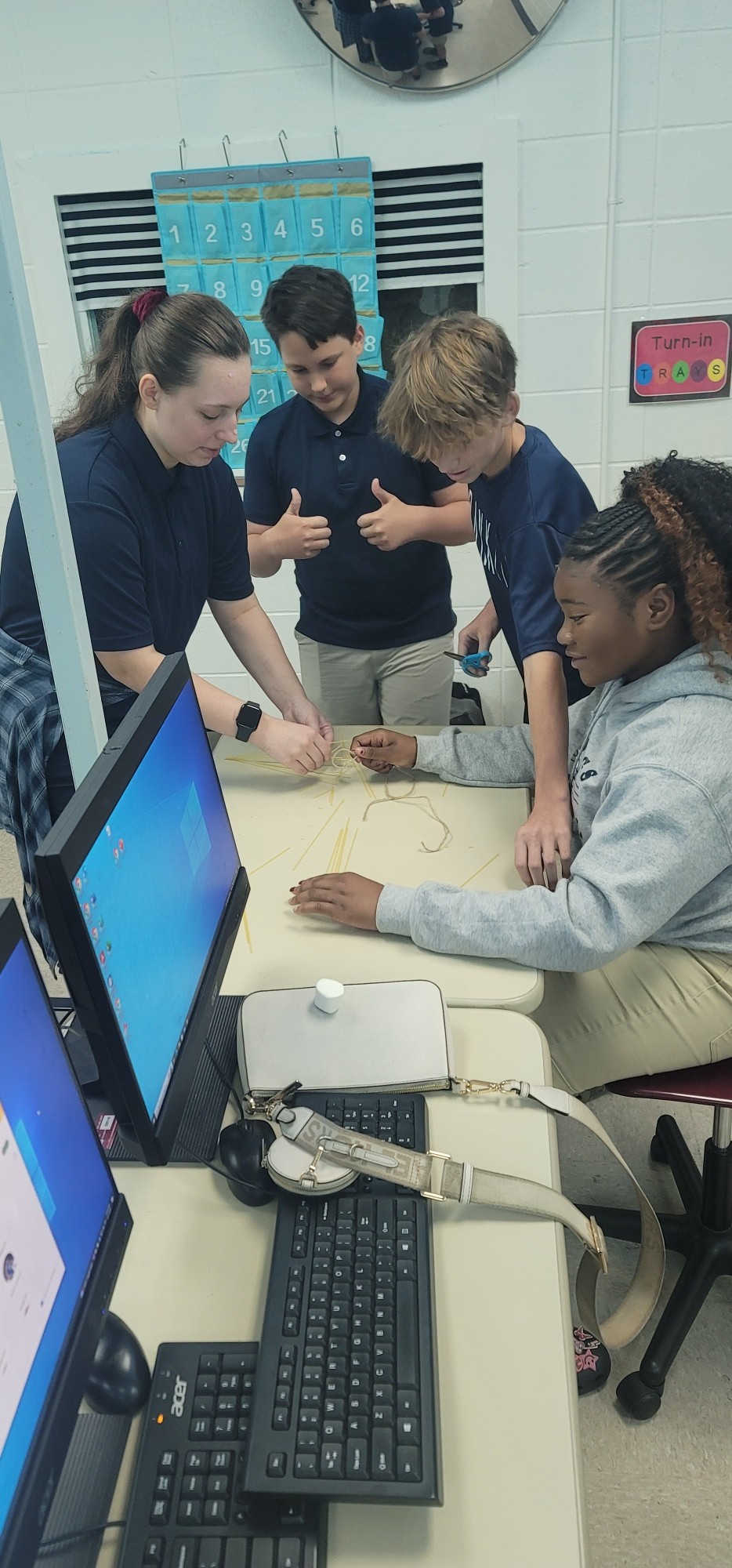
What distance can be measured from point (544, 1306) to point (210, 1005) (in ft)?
1.38

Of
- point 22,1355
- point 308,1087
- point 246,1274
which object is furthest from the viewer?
point 308,1087

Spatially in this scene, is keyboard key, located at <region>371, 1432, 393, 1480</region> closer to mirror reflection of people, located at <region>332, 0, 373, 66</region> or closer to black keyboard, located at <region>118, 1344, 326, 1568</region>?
black keyboard, located at <region>118, 1344, 326, 1568</region>

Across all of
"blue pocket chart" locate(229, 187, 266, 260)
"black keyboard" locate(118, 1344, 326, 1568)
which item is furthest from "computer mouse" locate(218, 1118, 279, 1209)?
"blue pocket chart" locate(229, 187, 266, 260)

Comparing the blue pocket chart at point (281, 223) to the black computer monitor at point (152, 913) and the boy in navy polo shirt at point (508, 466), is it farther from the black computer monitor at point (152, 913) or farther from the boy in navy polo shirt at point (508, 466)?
the black computer monitor at point (152, 913)

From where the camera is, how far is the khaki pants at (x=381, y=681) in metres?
2.28

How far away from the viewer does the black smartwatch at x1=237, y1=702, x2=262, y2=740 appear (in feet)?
5.27

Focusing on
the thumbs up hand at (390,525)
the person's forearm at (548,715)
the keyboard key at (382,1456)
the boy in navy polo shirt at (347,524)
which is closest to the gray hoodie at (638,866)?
the person's forearm at (548,715)

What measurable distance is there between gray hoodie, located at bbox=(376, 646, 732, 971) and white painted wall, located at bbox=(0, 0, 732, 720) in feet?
5.84

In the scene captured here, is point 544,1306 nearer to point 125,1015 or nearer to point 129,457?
point 125,1015

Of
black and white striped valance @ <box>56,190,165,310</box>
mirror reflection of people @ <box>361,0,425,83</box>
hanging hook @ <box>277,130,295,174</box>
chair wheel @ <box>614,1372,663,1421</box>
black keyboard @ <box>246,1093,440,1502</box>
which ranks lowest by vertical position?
chair wheel @ <box>614,1372,663,1421</box>

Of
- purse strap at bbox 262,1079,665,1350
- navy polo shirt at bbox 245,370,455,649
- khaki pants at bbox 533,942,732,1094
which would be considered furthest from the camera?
navy polo shirt at bbox 245,370,455,649

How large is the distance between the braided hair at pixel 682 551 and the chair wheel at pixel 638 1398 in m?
1.03

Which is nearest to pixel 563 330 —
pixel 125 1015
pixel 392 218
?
pixel 392 218

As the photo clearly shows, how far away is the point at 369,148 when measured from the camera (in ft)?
8.48
